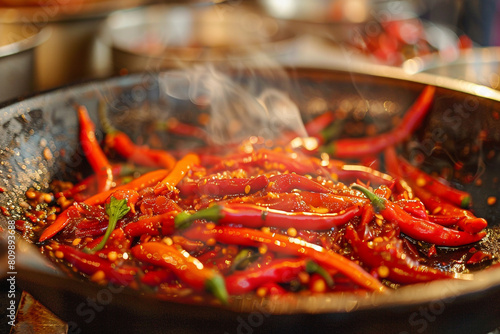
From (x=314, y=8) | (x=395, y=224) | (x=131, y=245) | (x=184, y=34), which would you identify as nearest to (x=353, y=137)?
(x=395, y=224)

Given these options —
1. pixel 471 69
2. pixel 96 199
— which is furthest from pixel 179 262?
pixel 471 69

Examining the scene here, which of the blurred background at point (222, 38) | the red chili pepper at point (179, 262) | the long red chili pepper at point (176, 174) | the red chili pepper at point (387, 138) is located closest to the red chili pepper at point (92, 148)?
the blurred background at point (222, 38)

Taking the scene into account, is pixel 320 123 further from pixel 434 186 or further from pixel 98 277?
pixel 98 277

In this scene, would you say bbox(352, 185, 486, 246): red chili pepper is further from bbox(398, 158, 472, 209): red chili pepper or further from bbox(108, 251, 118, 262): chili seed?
bbox(108, 251, 118, 262): chili seed

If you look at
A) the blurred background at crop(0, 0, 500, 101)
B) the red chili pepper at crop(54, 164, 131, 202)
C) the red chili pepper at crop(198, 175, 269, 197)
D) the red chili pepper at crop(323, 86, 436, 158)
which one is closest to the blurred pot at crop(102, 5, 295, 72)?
the blurred background at crop(0, 0, 500, 101)

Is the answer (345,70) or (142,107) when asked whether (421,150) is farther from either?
(142,107)
